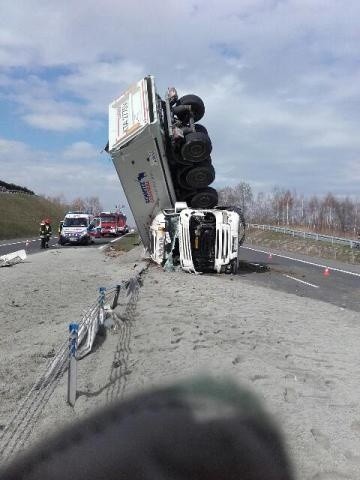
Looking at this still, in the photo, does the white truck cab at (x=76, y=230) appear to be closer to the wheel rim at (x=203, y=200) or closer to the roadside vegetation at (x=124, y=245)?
the roadside vegetation at (x=124, y=245)

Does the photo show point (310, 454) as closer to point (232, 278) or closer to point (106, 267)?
point (232, 278)

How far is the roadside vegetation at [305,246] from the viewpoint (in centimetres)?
2971

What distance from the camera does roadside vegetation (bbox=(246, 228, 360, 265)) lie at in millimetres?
29711

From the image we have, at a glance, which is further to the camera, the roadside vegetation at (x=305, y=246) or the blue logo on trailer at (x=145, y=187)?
the roadside vegetation at (x=305, y=246)

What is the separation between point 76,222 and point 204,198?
19.3 metres

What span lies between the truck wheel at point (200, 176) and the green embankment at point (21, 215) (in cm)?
3298

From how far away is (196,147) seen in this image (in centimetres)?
1488

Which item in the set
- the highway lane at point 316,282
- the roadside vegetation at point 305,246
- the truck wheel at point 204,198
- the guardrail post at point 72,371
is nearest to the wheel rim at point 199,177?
the truck wheel at point 204,198

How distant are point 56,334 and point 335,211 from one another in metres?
104

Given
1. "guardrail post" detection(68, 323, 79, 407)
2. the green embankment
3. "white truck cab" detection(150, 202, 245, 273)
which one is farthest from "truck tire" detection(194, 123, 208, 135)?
the green embankment

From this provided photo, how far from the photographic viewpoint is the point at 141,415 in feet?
14.6

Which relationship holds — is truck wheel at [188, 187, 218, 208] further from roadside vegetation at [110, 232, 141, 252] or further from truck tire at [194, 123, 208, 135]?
roadside vegetation at [110, 232, 141, 252]

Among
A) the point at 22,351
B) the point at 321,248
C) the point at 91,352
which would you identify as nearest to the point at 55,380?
the point at 91,352

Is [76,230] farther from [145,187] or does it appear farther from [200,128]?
[200,128]
